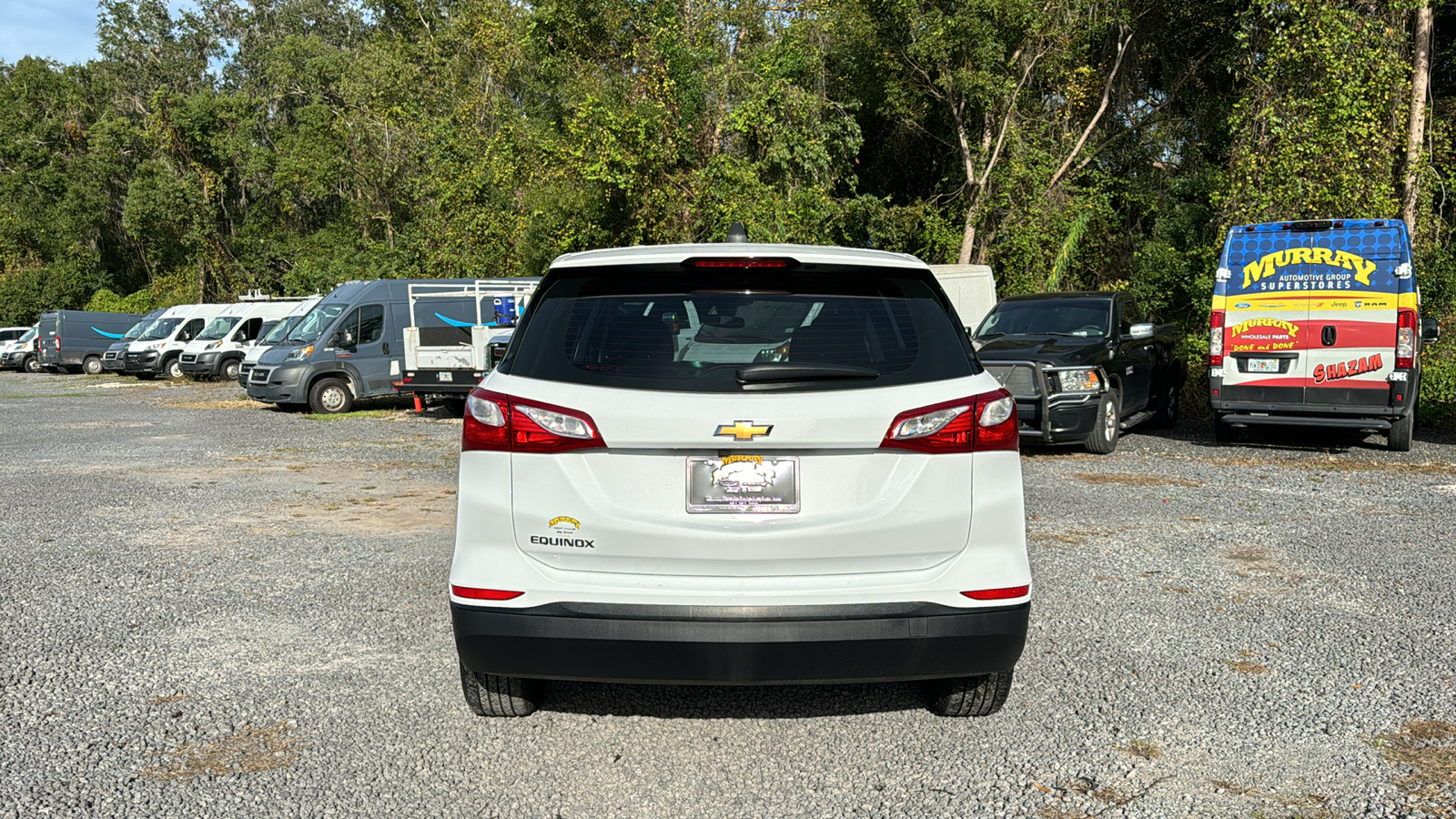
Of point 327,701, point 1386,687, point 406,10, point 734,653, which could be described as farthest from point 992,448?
point 406,10

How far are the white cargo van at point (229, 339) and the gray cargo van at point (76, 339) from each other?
8.55 metres

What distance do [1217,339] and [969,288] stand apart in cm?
727

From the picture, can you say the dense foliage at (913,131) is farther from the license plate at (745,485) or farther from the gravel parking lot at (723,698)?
the license plate at (745,485)

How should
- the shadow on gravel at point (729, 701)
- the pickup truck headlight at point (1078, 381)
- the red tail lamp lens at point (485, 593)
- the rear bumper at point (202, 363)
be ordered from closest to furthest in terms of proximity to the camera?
1. the red tail lamp lens at point (485, 593)
2. the shadow on gravel at point (729, 701)
3. the pickup truck headlight at point (1078, 381)
4. the rear bumper at point (202, 363)

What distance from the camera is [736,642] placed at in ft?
11.7

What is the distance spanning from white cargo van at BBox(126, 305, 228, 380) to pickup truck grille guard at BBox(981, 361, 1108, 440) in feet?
86.5

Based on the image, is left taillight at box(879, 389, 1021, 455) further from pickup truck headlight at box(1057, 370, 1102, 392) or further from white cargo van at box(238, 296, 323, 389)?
white cargo van at box(238, 296, 323, 389)

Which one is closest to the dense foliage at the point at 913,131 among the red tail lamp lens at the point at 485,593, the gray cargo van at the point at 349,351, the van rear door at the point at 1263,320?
the van rear door at the point at 1263,320

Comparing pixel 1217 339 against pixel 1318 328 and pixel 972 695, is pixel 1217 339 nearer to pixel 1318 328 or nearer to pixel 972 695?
pixel 1318 328

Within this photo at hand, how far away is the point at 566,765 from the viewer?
13.1 ft

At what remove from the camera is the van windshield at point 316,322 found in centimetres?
2088

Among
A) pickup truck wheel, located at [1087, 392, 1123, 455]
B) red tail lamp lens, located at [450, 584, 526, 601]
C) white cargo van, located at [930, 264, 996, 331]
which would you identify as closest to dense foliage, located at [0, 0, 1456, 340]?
white cargo van, located at [930, 264, 996, 331]

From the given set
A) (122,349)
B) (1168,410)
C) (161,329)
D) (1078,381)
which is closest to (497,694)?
(1078,381)

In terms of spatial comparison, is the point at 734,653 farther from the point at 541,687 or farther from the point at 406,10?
the point at 406,10
